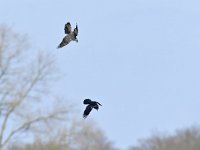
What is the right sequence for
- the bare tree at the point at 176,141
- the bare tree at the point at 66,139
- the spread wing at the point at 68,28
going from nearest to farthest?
the spread wing at the point at 68,28
the bare tree at the point at 66,139
the bare tree at the point at 176,141

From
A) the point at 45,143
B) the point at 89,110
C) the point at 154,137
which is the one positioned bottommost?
the point at 89,110

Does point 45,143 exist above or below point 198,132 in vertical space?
below

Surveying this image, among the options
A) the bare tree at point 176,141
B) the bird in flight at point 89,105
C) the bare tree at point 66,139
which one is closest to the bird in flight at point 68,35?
the bird in flight at point 89,105

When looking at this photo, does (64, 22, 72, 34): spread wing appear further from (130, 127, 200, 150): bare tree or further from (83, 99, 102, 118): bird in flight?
(130, 127, 200, 150): bare tree

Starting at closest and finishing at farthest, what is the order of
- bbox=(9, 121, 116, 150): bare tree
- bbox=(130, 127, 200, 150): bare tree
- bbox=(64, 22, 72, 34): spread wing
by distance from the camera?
1. bbox=(64, 22, 72, 34): spread wing
2. bbox=(9, 121, 116, 150): bare tree
3. bbox=(130, 127, 200, 150): bare tree

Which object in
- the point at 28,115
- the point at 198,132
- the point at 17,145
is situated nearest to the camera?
the point at 28,115

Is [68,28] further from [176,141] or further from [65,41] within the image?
[176,141]

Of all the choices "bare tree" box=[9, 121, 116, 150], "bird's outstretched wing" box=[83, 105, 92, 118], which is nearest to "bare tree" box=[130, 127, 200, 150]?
"bare tree" box=[9, 121, 116, 150]

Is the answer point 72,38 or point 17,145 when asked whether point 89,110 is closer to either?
point 72,38

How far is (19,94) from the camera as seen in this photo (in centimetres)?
4756

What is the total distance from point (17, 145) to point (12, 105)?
5.31 meters

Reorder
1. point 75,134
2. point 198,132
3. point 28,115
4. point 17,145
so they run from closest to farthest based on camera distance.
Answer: point 75,134 < point 28,115 < point 17,145 < point 198,132

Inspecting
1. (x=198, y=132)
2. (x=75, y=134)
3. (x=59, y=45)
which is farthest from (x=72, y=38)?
(x=198, y=132)

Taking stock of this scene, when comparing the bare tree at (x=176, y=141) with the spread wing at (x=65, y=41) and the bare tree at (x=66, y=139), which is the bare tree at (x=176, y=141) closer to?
the bare tree at (x=66, y=139)
